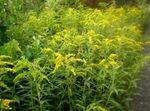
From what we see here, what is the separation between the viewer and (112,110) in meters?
4.18

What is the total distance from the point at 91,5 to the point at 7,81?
687cm

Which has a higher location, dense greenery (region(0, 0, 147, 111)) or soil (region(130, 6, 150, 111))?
dense greenery (region(0, 0, 147, 111))

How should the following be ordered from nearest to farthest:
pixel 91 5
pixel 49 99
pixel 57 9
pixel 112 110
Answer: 1. pixel 49 99
2. pixel 112 110
3. pixel 57 9
4. pixel 91 5

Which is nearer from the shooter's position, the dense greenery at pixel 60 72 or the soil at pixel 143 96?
the dense greenery at pixel 60 72

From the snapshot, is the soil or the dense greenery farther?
the soil

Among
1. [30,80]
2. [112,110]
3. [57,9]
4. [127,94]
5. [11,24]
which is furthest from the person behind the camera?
[57,9]

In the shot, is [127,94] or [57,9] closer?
[127,94]

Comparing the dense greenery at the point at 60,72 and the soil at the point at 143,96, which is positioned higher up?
the dense greenery at the point at 60,72

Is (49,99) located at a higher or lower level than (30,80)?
lower

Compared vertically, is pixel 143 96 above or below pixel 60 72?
below

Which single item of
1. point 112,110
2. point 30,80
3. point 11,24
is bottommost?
point 112,110

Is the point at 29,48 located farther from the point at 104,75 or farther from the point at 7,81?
the point at 104,75

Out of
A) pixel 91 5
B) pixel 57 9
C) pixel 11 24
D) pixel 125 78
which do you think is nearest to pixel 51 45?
pixel 11 24

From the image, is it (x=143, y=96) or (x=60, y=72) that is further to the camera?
(x=143, y=96)
